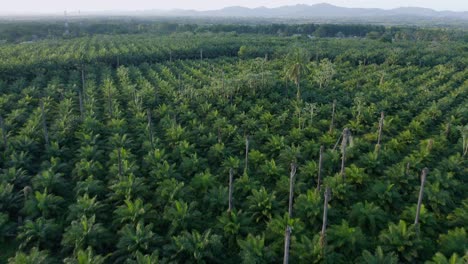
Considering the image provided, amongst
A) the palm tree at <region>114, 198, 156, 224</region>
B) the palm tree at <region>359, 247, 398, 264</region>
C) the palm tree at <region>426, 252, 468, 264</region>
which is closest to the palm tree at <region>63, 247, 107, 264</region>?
the palm tree at <region>114, 198, 156, 224</region>

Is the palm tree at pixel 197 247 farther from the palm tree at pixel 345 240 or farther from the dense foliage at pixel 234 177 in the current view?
the palm tree at pixel 345 240

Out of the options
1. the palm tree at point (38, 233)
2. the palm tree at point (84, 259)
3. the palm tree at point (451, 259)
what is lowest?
the palm tree at point (38, 233)

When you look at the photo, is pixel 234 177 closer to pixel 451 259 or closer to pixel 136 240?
pixel 136 240

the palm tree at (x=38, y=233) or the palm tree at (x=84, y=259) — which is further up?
the palm tree at (x=84, y=259)

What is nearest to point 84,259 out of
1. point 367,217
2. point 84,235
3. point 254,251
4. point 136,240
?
point 84,235

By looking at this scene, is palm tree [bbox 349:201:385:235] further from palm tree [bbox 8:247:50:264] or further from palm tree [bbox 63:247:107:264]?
palm tree [bbox 8:247:50:264]

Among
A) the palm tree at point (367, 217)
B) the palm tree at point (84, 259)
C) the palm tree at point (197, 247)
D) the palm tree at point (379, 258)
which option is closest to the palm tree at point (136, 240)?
the palm tree at point (197, 247)

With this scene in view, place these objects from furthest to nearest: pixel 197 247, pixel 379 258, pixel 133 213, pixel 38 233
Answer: pixel 133 213 → pixel 38 233 → pixel 197 247 → pixel 379 258

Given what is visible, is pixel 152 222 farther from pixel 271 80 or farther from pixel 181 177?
pixel 271 80
